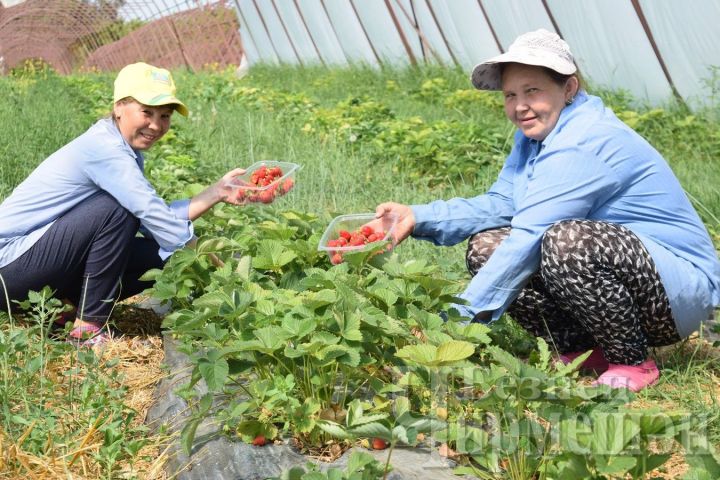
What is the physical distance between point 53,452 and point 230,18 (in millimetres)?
16443

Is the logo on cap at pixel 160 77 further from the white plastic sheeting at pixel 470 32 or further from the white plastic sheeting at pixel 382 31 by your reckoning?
the white plastic sheeting at pixel 382 31

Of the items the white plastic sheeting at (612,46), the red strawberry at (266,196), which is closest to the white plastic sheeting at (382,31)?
the white plastic sheeting at (612,46)

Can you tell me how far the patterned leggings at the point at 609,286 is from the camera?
2.45 meters

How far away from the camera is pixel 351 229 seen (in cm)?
285

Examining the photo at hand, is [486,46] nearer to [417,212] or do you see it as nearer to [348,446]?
[417,212]

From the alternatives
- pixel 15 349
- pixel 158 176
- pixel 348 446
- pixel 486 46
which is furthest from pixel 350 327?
pixel 486 46

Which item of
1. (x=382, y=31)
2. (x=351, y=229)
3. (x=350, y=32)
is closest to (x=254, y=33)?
(x=350, y=32)

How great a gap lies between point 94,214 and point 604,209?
160cm

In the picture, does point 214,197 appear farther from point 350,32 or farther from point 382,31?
point 350,32

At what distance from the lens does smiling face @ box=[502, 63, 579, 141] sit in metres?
2.63

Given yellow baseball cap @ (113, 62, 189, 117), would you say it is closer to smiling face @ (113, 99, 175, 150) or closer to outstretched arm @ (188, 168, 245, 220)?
smiling face @ (113, 99, 175, 150)

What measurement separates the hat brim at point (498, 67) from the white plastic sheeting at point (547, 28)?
3.62 meters

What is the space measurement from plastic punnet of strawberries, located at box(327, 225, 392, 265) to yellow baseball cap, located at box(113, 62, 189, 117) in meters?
0.76

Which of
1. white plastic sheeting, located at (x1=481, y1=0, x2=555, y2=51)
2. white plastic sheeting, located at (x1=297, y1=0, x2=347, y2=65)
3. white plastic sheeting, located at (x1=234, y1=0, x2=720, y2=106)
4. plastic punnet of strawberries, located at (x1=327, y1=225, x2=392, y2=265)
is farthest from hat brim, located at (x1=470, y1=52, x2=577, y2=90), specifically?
white plastic sheeting, located at (x1=297, y1=0, x2=347, y2=65)
